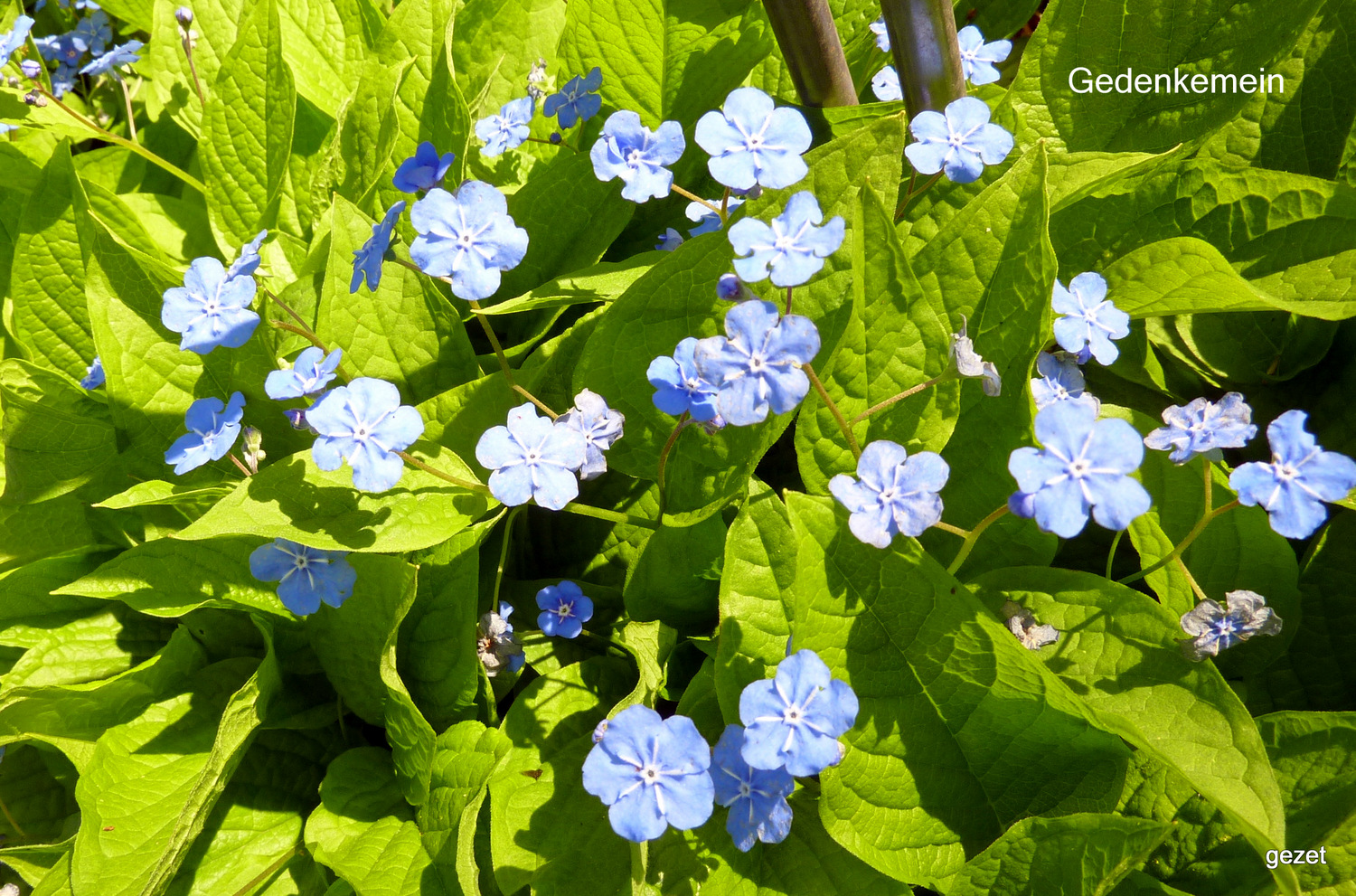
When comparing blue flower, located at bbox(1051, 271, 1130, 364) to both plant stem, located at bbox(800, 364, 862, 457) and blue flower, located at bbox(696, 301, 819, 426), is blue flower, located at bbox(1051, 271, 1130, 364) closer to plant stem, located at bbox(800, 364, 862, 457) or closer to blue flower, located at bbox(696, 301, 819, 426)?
plant stem, located at bbox(800, 364, 862, 457)

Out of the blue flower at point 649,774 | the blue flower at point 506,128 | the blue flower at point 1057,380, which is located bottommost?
the blue flower at point 1057,380

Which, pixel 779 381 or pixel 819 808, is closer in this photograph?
pixel 779 381

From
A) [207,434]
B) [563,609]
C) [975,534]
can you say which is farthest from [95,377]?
[975,534]

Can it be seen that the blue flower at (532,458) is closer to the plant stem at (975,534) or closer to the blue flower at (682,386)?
the blue flower at (682,386)

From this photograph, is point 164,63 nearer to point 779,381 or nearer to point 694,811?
point 779,381

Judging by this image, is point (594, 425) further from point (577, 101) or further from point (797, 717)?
point (577, 101)

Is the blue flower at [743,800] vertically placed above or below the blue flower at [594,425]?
below

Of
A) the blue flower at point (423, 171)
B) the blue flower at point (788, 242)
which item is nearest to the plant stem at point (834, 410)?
the blue flower at point (788, 242)

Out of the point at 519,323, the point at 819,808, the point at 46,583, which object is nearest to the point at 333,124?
the point at 519,323
